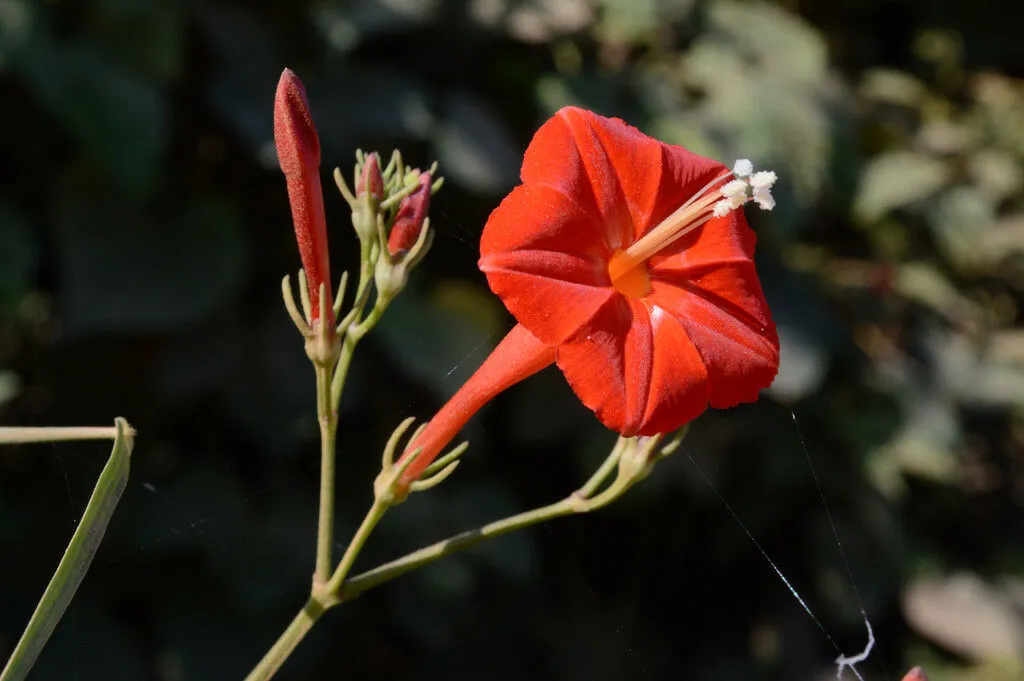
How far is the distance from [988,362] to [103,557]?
225cm

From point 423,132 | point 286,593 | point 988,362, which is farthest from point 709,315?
point 988,362

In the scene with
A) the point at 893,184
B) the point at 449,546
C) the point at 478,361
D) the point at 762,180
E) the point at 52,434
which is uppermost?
the point at 52,434

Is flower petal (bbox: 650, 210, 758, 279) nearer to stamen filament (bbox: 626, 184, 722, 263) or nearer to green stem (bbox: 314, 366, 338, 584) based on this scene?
stamen filament (bbox: 626, 184, 722, 263)

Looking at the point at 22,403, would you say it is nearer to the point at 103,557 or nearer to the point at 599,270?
the point at 103,557

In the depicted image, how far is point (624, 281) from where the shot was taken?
84 cm

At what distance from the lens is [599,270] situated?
0.78m

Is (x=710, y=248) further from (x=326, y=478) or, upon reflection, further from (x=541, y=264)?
(x=326, y=478)

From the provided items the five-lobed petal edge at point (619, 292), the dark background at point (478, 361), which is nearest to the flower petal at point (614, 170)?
the five-lobed petal edge at point (619, 292)

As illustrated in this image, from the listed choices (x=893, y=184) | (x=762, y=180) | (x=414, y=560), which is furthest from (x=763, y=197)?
(x=893, y=184)

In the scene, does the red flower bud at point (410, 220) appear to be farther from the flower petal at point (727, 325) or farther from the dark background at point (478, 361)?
the dark background at point (478, 361)

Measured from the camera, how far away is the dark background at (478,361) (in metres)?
2.10

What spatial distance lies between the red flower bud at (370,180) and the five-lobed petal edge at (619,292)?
139 millimetres

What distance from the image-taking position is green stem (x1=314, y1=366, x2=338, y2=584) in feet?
2.52

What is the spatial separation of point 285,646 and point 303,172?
0.33 meters
